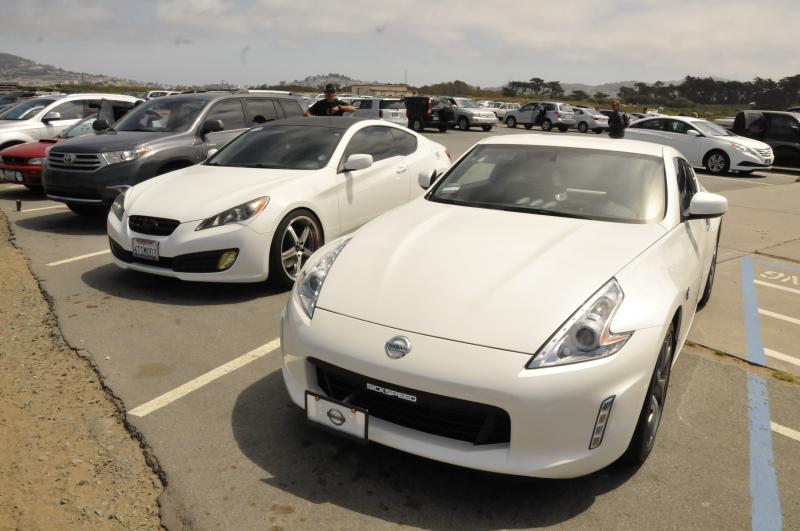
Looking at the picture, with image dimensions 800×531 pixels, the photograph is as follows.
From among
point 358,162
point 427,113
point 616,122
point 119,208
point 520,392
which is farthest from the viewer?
point 427,113

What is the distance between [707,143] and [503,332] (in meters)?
16.2

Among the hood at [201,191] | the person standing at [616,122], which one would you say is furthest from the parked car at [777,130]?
the hood at [201,191]

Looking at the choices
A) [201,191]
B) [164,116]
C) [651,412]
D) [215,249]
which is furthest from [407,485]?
[164,116]

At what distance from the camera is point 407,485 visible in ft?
9.09

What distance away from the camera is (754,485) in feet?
9.37

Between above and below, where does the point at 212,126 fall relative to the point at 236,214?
above

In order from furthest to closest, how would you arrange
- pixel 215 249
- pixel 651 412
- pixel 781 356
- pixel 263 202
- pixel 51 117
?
pixel 51 117 < pixel 263 202 < pixel 215 249 < pixel 781 356 < pixel 651 412

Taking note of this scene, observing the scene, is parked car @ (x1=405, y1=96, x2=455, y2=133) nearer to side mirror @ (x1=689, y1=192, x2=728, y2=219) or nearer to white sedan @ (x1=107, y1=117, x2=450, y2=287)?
white sedan @ (x1=107, y1=117, x2=450, y2=287)

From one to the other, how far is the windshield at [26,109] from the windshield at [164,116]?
194 inches

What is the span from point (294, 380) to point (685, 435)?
2.08 metres

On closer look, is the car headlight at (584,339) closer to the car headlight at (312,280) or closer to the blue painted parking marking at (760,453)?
the blue painted parking marking at (760,453)

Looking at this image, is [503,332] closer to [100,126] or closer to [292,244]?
[292,244]

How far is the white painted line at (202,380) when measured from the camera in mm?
3408

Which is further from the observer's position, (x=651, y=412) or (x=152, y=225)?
(x=152, y=225)
